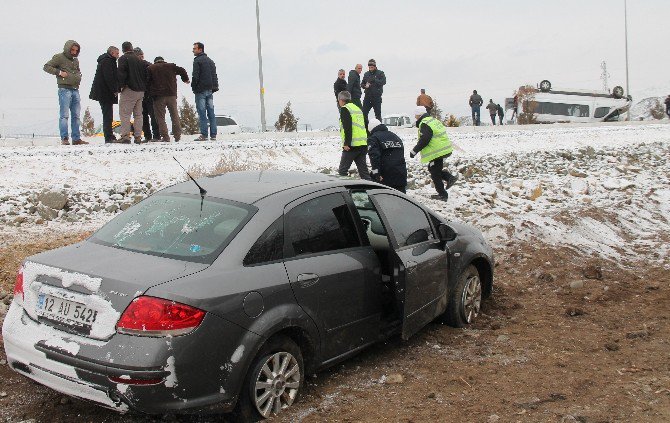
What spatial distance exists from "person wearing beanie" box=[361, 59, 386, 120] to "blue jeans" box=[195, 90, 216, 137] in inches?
171

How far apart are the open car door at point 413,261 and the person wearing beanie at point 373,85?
12.7 meters

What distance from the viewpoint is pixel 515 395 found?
4.97 m

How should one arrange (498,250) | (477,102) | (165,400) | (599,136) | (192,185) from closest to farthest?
(165,400), (192,185), (498,250), (599,136), (477,102)

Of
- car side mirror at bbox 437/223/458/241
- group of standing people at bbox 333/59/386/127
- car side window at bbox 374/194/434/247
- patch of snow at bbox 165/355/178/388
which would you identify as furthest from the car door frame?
group of standing people at bbox 333/59/386/127

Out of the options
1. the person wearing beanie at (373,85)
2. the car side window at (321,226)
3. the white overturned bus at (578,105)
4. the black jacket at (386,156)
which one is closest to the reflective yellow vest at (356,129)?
the black jacket at (386,156)

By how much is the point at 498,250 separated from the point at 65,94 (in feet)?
29.4

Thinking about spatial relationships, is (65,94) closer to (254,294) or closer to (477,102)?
(254,294)

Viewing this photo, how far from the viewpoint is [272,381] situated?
173 inches

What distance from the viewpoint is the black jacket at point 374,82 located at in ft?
60.5

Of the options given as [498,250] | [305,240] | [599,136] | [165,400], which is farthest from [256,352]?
[599,136]

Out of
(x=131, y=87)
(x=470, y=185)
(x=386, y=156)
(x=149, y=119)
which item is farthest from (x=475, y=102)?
(x=386, y=156)

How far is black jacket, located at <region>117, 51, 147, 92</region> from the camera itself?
551 inches

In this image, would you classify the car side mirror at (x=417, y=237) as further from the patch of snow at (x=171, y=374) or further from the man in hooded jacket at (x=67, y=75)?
the man in hooded jacket at (x=67, y=75)

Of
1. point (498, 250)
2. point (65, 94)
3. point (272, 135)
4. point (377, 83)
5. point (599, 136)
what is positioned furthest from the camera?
point (599, 136)
